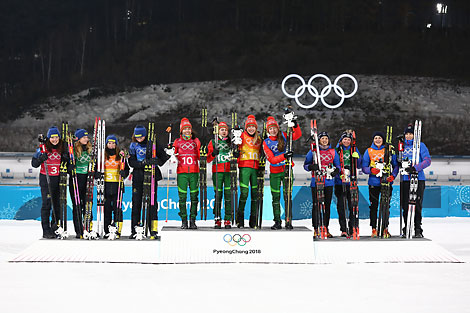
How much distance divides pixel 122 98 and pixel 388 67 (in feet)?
57.2

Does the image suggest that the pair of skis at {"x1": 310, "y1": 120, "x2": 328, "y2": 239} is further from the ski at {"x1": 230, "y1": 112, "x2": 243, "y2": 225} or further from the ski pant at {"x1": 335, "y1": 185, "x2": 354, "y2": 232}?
the ski at {"x1": 230, "y1": 112, "x2": 243, "y2": 225}

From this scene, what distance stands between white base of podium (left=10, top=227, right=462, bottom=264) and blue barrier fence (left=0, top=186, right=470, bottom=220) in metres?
5.56

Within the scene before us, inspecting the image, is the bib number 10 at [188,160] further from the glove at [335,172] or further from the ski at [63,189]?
the glove at [335,172]

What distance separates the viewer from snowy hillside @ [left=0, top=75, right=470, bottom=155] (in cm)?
3494

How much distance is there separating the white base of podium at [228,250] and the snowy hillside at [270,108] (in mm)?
23842

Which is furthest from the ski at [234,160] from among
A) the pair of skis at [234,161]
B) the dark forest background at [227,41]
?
the dark forest background at [227,41]

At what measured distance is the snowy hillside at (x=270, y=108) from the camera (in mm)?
34938

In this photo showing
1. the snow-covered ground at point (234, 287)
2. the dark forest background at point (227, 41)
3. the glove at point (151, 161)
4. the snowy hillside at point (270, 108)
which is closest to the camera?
the snow-covered ground at point (234, 287)

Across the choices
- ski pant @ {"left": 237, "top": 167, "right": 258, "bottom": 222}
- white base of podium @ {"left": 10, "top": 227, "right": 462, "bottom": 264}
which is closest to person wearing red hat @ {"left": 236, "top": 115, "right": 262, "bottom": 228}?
ski pant @ {"left": 237, "top": 167, "right": 258, "bottom": 222}

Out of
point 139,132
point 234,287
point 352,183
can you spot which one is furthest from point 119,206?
point 352,183

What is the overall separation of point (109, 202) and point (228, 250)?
1.75 m

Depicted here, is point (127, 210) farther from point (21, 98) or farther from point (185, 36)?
point (185, 36)

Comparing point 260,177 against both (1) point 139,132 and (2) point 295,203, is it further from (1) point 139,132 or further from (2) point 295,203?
(2) point 295,203

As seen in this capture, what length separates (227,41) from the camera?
130 ft
